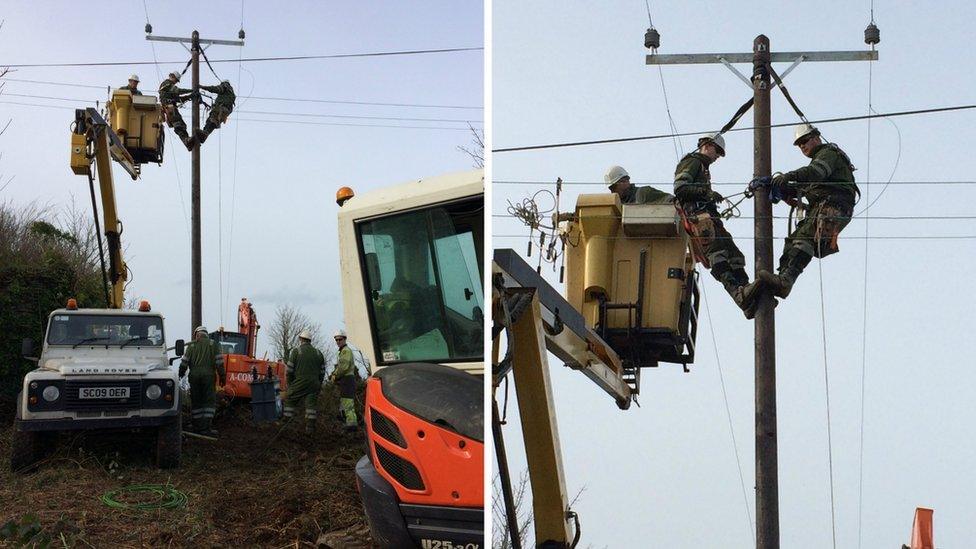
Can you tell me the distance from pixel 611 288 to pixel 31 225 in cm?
1230

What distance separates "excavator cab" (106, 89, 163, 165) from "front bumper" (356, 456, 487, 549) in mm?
10017

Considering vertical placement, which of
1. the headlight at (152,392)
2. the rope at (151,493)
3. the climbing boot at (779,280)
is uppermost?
the climbing boot at (779,280)

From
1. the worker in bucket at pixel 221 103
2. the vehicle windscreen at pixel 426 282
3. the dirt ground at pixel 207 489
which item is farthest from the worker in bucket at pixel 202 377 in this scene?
the vehicle windscreen at pixel 426 282

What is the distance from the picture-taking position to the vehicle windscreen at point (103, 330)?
33.3ft

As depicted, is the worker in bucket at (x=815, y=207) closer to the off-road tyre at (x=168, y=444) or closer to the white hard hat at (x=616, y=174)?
the white hard hat at (x=616, y=174)

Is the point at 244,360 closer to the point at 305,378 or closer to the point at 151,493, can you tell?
the point at 305,378

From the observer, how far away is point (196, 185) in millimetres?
16766

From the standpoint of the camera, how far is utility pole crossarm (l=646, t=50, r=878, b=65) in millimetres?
8461

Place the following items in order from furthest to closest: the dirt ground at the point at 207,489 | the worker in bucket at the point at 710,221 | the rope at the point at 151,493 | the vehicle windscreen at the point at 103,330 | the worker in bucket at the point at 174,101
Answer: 1. the worker in bucket at the point at 174,101
2. the vehicle windscreen at the point at 103,330
3. the rope at the point at 151,493
4. the worker in bucket at the point at 710,221
5. the dirt ground at the point at 207,489

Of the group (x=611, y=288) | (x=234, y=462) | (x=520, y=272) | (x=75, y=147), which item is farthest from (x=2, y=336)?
(x=520, y=272)

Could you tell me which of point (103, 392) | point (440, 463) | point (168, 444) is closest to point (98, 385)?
point (103, 392)

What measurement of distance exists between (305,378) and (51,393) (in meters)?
2.89

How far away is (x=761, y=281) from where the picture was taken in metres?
7.83

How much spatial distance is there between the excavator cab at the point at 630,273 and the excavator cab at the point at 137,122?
8.31m
